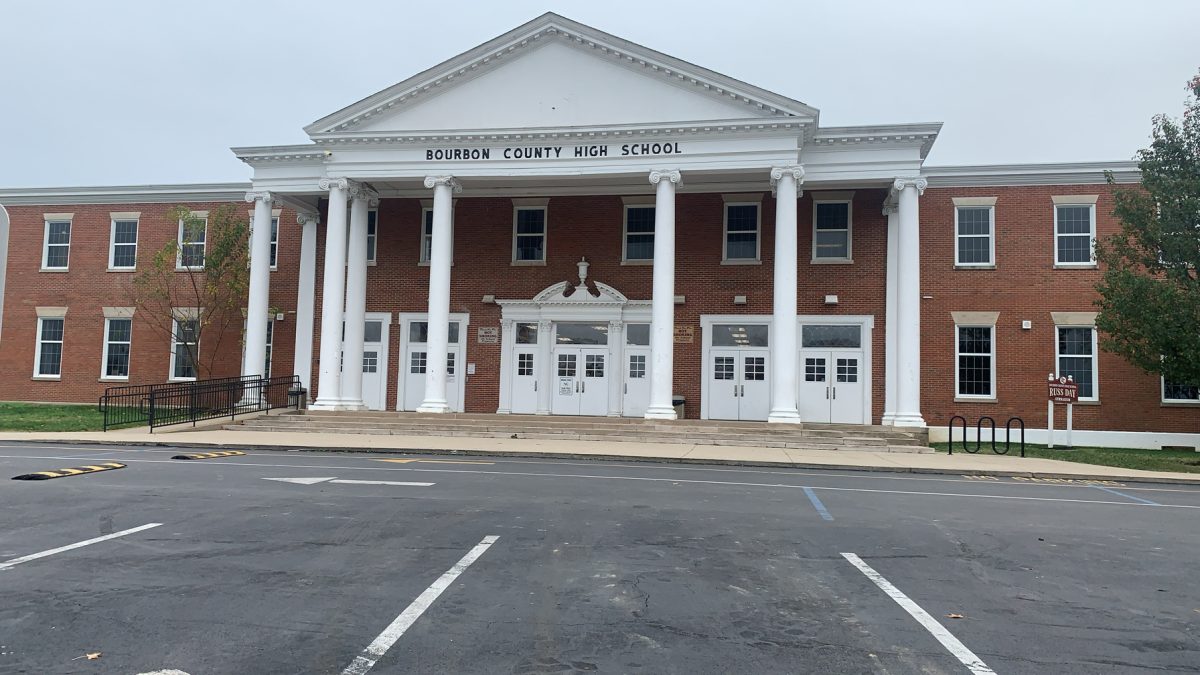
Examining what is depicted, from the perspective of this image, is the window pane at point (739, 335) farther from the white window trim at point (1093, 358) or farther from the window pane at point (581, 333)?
the white window trim at point (1093, 358)

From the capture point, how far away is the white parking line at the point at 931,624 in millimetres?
4574

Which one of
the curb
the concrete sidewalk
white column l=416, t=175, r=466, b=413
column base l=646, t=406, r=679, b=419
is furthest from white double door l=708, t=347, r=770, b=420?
the curb

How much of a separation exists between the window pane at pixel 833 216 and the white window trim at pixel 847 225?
0.25ft

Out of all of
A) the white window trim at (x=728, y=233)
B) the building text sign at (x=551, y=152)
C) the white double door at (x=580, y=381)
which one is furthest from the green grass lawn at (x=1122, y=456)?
the building text sign at (x=551, y=152)

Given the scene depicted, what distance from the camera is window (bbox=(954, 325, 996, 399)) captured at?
77.3 ft

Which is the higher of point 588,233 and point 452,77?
point 452,77

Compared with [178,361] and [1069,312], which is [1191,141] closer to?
[1069,312]

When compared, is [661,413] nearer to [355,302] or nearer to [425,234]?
[355,302]

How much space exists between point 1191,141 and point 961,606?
57.7 feet

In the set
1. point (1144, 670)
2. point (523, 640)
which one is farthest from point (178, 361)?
point (1144, 670)

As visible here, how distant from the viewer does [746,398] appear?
80.2 ft

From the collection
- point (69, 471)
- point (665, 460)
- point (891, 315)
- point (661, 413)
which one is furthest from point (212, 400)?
point (891, 315)

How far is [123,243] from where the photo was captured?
94.2ft

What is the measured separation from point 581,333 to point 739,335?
484 cm
